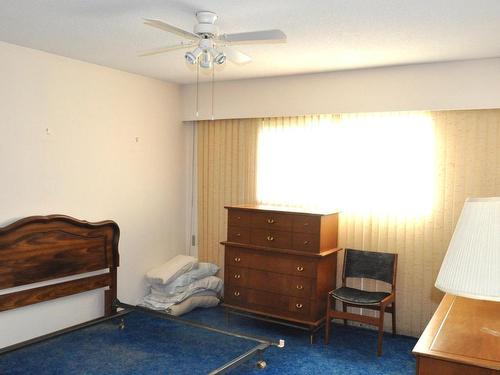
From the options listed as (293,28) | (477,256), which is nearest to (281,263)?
(293,28)

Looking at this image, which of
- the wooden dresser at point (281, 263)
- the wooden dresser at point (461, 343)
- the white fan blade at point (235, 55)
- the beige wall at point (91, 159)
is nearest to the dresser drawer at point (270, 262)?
the wooden dresser at point (281, 263)

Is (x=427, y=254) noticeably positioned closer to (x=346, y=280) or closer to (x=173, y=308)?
(x=346, y=280)

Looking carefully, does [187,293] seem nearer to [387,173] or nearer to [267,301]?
[267,301]

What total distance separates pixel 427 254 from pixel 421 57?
1751 millimetres

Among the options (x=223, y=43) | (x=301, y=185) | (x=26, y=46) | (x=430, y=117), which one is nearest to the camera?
(x=223, y=43)

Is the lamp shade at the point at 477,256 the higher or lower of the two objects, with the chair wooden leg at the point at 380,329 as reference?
higher

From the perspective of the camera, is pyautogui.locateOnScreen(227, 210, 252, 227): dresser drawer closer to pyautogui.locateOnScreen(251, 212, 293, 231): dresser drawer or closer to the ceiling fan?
pyautogui.locateOnScreen(251, 212, 293, 231): dresser drawer

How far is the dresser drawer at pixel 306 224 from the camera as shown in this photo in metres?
4.51

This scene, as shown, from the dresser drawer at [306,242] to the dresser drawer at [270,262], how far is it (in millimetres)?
90

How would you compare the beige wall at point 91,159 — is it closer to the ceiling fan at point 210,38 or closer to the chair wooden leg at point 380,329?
the ceiling fan at point 210,38

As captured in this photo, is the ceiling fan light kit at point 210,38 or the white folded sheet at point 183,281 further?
the white folded sheet at point 183,281

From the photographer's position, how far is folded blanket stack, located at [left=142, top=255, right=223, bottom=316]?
517 cm

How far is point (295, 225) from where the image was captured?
181 inches

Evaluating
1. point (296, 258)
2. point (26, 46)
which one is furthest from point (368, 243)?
point (26, 46)
